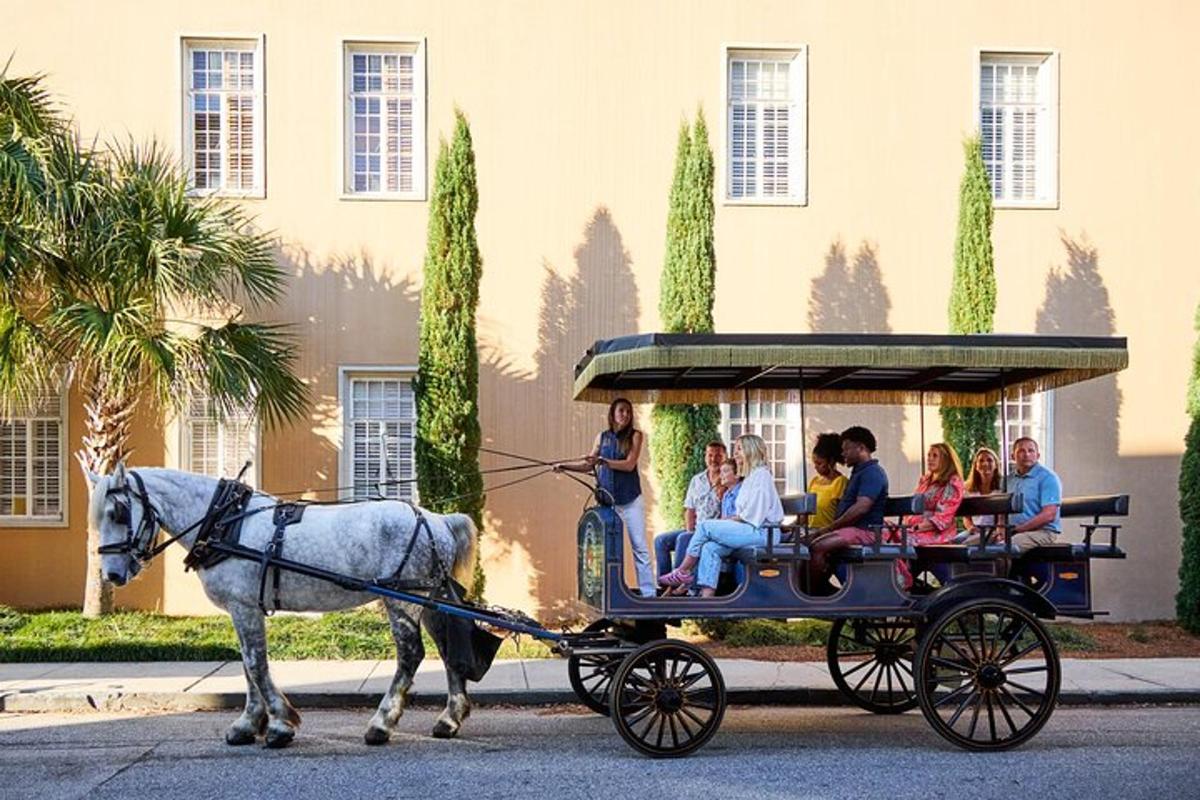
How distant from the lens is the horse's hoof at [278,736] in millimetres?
8492

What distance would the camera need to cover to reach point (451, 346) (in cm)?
1445

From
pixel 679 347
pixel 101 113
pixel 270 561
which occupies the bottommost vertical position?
pixel 270 561

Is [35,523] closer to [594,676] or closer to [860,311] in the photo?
[594,676]

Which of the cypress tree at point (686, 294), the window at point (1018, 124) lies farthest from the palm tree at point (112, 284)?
the window at point (1018, 124)

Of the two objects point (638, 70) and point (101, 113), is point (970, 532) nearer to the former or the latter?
point (638, 70)

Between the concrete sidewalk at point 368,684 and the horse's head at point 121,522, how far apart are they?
2390mm

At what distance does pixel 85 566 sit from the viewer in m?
15.1

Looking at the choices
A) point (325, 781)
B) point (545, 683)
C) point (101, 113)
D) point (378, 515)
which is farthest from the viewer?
point (101, 113)

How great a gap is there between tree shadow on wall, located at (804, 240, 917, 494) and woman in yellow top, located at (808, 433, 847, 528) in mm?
6016

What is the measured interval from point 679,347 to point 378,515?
242cm

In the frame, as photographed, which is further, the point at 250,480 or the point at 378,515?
the point at 250,480

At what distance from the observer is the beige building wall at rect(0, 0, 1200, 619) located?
15398 mm

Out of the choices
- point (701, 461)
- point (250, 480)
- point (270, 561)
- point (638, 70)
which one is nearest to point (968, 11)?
point (638, 70)

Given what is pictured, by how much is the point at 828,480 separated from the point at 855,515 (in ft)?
3.98
